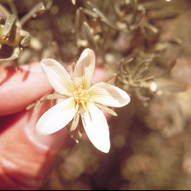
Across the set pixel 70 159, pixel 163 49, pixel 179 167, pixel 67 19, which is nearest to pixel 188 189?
pixel 179 167

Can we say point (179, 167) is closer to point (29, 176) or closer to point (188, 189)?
point (188, 189)

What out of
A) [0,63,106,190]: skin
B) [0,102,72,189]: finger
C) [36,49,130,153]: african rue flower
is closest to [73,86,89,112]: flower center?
[36,49,130,153]: african rue flower

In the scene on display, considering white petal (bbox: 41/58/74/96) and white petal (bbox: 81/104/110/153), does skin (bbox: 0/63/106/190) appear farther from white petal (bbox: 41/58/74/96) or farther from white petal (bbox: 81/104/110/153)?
white petal (bbox: 81/104/110/153)

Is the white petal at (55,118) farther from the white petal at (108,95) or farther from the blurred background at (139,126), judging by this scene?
the blurred background at (139,126)

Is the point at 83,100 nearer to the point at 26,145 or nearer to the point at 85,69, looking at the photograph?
the point at 85,69

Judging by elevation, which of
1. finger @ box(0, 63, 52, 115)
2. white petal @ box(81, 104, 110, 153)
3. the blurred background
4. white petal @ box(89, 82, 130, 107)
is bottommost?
the blurred background
